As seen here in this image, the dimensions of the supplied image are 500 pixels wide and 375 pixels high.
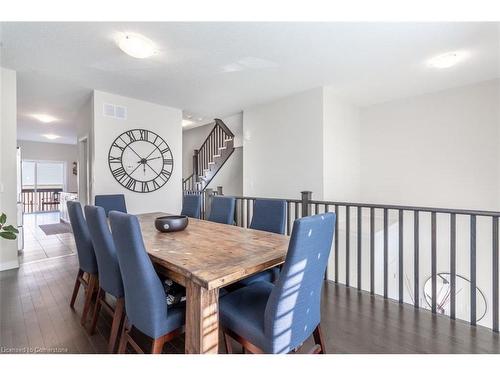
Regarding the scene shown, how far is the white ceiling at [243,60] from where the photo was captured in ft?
7.77

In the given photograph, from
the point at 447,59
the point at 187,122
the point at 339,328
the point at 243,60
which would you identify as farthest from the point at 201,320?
the point at 187,122

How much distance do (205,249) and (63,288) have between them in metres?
2.09

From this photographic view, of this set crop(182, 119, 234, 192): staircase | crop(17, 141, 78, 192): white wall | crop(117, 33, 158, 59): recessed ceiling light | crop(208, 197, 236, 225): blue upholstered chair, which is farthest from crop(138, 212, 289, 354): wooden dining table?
crop(17, 141, 78, 192): white wall

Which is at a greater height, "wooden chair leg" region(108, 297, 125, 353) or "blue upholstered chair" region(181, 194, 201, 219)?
"blue upholstered chair" region(181, 194, 201, 219)

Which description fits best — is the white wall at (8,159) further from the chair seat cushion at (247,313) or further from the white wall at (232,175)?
the white wall at (232,175)

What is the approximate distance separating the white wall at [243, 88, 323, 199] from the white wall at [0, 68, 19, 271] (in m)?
3.59

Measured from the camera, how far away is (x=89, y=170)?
4.32m

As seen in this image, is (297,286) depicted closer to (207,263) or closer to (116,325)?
(207,263)

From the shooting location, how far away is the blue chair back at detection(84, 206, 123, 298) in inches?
65.9

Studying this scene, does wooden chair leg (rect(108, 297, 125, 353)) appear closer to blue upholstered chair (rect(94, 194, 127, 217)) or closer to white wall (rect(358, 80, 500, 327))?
blue upholstered chair (rect(94, 194, 127, 217))
